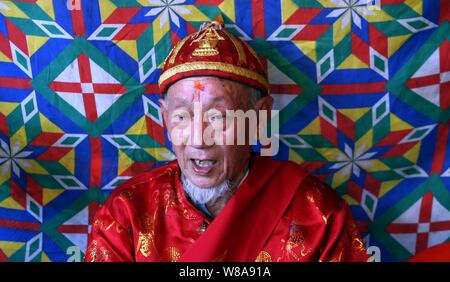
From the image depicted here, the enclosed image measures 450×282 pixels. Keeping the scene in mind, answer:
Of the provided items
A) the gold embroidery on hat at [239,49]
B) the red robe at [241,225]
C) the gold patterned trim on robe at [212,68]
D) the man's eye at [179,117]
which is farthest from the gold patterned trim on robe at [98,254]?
the gold embroidery on hat at [239,49]

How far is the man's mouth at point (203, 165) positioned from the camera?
1.81 m

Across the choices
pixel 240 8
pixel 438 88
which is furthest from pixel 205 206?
pixel 438 88

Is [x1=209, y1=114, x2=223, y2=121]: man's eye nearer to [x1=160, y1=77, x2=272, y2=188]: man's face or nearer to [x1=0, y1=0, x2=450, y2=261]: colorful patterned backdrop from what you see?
[x1=160, y1=77, x2=272, y2=188]: man's face

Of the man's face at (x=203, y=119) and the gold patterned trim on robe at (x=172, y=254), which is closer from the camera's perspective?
the man's face at (x=203, y=119)

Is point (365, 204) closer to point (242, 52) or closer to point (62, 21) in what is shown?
point (242, 52)

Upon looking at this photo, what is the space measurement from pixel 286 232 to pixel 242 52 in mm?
618

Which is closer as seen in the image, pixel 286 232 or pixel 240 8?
pixel 286 232

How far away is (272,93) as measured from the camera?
7.35 ft

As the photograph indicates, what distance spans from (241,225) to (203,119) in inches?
15.3

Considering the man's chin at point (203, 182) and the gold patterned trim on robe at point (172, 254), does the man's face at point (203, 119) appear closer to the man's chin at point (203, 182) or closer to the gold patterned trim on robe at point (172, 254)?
the man's chin at point (203, 182)

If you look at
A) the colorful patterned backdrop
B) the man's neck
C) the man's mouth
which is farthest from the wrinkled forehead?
the colorful patterned backdrop

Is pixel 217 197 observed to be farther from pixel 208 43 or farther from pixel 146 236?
pixel 208 43

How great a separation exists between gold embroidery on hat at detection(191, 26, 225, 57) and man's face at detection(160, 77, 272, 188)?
0.27 ft

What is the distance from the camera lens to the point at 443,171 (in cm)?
231
